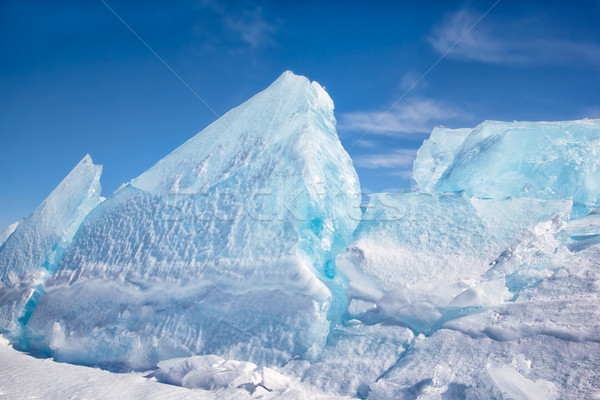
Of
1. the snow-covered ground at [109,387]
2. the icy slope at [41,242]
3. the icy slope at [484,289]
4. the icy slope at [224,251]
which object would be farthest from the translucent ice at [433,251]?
the icy slope at [41,242]

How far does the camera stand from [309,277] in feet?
9.17

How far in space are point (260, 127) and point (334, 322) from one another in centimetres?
228

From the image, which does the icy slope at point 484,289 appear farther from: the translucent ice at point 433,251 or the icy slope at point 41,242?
the icy slope at point 41,242

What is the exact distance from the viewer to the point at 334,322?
120 inches

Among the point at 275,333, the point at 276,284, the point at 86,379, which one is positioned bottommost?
the point at 86,379

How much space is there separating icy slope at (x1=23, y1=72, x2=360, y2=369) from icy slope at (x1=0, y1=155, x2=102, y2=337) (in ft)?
1.16

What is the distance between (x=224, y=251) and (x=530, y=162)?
152 inches

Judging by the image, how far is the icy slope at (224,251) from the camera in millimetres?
2883

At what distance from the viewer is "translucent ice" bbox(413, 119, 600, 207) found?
4223 millimetres

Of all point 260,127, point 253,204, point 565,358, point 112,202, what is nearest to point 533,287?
point 565,358

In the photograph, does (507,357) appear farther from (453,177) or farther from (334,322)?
(453,177)

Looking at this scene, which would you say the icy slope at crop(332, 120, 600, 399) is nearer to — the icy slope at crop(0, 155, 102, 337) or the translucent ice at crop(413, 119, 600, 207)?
the translucent ice at crop(413, 119, 600, 207)

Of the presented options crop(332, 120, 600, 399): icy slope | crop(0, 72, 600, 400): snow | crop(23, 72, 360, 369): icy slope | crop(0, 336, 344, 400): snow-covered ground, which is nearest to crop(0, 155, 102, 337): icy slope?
crop(0, 72, 600, 400): snow

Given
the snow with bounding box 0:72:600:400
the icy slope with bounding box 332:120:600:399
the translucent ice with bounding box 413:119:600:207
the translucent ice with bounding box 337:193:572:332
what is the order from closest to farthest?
1. the icy slope with bounding box 332:120:600:399
2. the snow with bounding box 0:72:600:400
3. the translucent ice with bounding box 337:193:572:332
4. the translucent ice with bounding box 413:119:600:207
